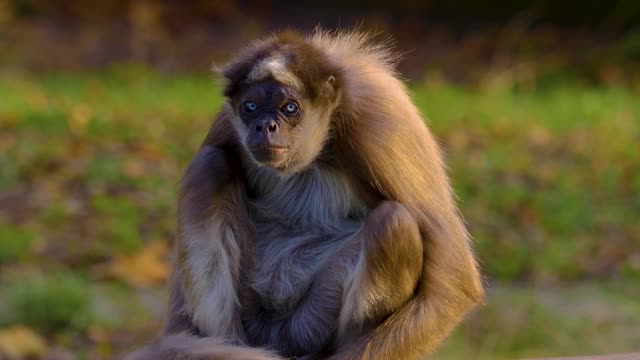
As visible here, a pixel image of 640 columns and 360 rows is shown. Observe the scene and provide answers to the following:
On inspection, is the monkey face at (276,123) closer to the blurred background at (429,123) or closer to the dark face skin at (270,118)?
the dark face skin at (270,118)

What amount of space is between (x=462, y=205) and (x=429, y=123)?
6.87ft

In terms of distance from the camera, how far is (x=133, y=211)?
950 cm

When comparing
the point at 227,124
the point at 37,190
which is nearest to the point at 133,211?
the point at 37,190

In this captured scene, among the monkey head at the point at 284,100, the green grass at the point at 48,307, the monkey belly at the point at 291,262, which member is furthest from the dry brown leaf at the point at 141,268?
the monkey head at the point at 284,100

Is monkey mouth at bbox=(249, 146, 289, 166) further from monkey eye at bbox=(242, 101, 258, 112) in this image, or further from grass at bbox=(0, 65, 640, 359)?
grass at bbox=(0, 65, 640, 359)

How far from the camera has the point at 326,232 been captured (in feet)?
16.9

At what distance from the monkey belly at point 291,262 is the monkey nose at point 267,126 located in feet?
1.55

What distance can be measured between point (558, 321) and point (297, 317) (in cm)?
338

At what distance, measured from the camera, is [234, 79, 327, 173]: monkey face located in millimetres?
4914

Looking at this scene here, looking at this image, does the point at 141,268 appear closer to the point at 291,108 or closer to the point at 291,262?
the point at 291,262

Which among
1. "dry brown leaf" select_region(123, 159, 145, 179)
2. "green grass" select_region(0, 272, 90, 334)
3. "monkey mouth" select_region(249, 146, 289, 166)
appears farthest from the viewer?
"dry brown leaf" select_region(123, 159, 145, 179)

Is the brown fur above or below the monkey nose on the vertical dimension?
below

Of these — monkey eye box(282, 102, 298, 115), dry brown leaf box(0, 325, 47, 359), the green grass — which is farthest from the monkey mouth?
the green grass

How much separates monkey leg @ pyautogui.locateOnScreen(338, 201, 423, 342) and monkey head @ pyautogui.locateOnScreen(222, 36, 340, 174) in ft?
1.35
